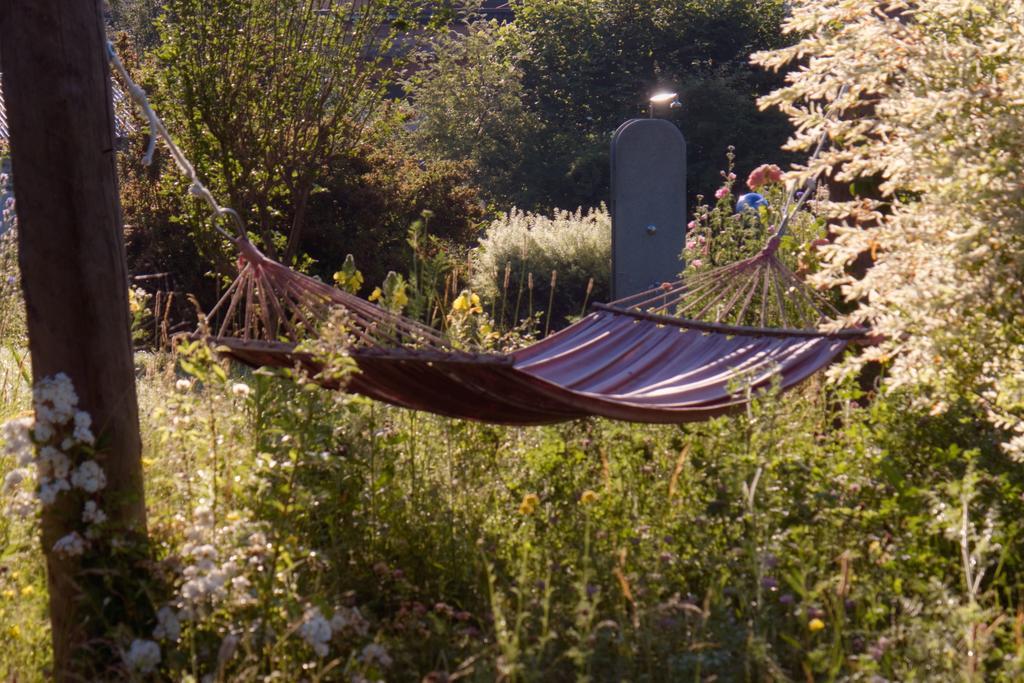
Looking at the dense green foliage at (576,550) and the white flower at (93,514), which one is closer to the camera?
the dense green foliage at (576,550)

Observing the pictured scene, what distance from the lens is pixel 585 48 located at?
27.9m

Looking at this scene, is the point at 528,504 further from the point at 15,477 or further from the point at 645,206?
the point at 645,206

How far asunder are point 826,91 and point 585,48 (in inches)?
994

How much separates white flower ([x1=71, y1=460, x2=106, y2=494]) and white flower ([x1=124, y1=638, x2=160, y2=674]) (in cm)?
35

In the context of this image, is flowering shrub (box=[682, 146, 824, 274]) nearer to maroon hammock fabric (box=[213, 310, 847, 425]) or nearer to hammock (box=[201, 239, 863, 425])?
hammock (box=[201, 239, 863, 425])

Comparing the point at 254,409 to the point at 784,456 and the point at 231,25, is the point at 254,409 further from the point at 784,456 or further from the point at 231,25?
the point at 231,25

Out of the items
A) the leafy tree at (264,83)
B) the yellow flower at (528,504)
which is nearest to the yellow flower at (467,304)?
the yellow flower at (528,504)

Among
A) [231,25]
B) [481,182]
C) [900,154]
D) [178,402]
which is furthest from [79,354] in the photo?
[481,182]

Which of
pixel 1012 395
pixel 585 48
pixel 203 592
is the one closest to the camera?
pixel 203 592

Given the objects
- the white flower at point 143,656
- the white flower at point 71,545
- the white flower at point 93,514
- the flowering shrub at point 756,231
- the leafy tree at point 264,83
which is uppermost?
the leafy tree at point 264,83

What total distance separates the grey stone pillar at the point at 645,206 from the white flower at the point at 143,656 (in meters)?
7.30

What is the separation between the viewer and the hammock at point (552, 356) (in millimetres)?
2891

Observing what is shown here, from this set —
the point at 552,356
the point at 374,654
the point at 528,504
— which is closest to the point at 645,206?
the point at 552,356

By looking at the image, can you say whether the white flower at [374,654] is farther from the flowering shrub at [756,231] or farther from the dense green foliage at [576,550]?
the flowering shrub at [756,231]
